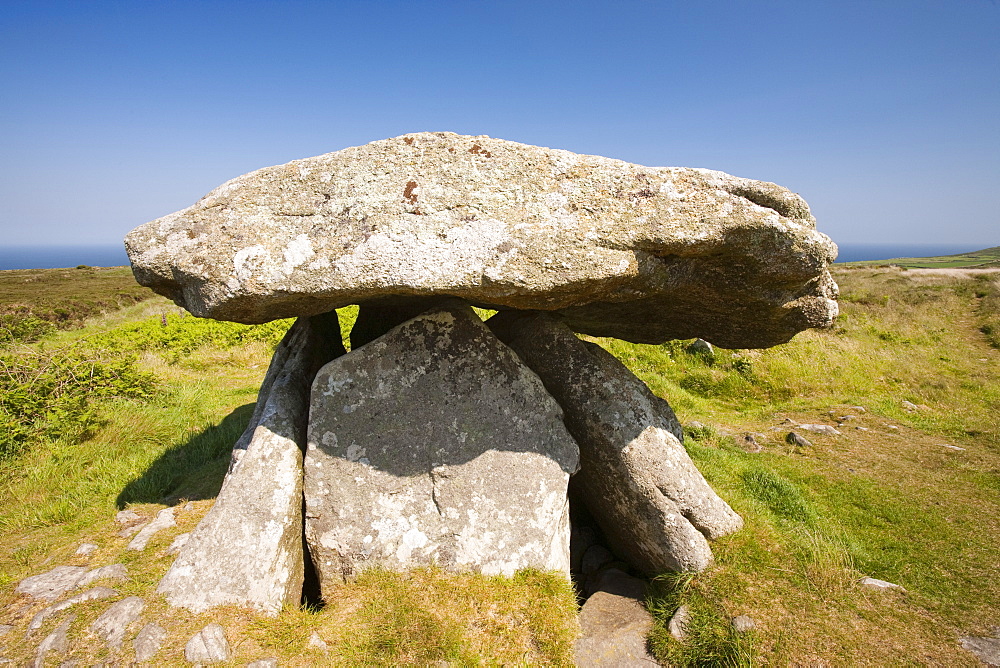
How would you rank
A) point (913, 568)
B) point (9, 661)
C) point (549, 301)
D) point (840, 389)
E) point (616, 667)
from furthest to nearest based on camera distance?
1. point (840, 389)
2. point (913, 568)
3. point (549, 301)
4. point (616, 667)
5. point (9, 661)

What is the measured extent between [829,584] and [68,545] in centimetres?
692

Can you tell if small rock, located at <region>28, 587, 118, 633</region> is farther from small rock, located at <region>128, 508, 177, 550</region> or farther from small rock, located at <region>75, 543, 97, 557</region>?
small rock, located at <region>75, 543, 97, 557</region>

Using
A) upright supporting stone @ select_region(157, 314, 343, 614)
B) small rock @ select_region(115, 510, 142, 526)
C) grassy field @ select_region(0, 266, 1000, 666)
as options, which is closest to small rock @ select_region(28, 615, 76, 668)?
grassy field @ select_region(0, 266, 1000, 666)

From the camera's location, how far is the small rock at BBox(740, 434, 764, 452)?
752cm

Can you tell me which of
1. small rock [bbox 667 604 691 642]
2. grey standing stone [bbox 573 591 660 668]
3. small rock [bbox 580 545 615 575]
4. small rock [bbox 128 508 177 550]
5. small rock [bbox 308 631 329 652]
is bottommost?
small rock [bbox 580 545 615 575]

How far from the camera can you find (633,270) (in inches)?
161

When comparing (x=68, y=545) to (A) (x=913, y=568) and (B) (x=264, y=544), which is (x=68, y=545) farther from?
(A) (x=913, y=568)

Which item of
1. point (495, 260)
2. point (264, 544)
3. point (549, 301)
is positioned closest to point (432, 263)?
point (495, 260)

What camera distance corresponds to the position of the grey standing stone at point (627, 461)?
4.62 meters

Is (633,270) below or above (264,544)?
above

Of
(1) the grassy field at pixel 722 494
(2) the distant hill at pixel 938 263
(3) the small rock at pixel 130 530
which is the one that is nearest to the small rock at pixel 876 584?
(1) the grassy field at pixel 722 494

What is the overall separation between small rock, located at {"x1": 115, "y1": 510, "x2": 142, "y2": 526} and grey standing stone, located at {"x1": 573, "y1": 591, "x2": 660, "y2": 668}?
4.72 m

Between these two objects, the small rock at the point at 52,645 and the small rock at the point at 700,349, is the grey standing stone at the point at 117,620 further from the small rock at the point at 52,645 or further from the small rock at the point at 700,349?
the small rock at the point at 700,349

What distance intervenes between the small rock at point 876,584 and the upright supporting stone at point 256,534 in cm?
469
